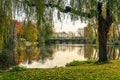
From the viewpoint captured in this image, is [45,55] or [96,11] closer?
[96,11]

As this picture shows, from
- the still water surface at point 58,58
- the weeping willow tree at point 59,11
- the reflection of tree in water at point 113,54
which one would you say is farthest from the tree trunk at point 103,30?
the reflection of tree in water at point 113,54

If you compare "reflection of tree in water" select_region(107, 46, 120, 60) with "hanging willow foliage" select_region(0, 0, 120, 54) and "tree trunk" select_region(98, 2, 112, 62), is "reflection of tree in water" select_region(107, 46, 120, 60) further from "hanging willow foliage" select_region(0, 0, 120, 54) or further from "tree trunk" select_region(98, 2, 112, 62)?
"hanging willow foliage" select_region(0, 0, 120, 54)

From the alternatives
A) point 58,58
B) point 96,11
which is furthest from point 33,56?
point 96,11

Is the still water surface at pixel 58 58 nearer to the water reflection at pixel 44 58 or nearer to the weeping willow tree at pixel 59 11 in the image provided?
the water reflection at pixel 44 58

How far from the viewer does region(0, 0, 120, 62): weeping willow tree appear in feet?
28.4

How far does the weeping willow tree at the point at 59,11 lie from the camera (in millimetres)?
8667

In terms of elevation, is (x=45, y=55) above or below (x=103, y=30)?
below

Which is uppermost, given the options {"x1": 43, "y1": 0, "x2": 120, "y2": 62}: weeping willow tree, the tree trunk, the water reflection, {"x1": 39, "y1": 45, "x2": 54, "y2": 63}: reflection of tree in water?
{"x1": 43, "y1": 0, "x2": 120, "y2": 62}: weeping willow tree

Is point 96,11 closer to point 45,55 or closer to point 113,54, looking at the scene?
point 113,54

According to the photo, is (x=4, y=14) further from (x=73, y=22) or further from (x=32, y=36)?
Result: (x=73, y=22)

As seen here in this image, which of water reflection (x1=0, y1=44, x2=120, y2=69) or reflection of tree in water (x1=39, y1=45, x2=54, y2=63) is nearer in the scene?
water reflection (x1=0, y1=44, x2=120, y2=69)

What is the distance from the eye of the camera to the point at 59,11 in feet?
33.2

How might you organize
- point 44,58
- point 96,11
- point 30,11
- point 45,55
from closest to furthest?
1. point 30,11
2. point 96,11
3. point 44,58
4. point 45,55

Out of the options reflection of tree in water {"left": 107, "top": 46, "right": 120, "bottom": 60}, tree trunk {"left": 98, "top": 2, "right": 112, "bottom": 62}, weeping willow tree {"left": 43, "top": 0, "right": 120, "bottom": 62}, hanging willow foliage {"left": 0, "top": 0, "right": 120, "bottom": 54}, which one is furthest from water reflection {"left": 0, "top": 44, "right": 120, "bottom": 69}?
hanging willow foliage {"left": 0, "top": 0, "right": 120, "bottom": 54}
